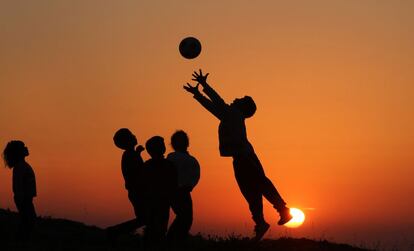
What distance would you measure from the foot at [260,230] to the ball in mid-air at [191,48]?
402 cm

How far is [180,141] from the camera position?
13211mm

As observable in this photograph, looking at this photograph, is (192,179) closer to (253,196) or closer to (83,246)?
(253,196)

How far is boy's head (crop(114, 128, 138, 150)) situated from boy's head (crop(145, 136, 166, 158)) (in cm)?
36

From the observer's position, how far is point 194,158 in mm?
13211

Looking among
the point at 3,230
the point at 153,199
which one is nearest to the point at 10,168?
the point at 3,230

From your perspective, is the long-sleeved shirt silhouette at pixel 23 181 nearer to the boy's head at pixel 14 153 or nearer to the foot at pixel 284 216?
the boy's head at pixel 14 153

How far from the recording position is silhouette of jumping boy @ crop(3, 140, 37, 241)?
44.3 ft

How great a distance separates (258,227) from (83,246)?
294 cm

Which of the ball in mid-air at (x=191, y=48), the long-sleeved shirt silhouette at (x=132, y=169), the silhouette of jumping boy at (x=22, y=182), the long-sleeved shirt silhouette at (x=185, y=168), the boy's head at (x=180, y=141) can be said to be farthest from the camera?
the ball in mid-air at (x=191, y=48)

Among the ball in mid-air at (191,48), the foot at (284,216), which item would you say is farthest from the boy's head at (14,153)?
the foot at (284,216)

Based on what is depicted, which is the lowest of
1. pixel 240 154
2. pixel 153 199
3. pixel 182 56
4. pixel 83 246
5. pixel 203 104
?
pixel 83 246

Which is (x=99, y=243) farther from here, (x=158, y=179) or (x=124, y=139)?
(x=124, y=139)

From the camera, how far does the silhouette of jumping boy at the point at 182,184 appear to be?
1283 centimetres

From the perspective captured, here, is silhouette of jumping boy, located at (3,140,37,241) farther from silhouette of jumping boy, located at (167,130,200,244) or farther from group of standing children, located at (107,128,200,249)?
silhouette of jumping boy, located at (167,130,200,244)
